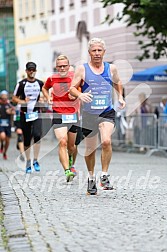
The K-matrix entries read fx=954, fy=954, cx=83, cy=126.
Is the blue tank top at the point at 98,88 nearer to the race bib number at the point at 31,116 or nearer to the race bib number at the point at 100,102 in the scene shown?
the race bib number at the point at 100,102

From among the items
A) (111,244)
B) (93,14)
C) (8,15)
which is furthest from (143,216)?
(8,15)

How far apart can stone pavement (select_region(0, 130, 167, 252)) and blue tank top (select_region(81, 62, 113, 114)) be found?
1012 millimetres

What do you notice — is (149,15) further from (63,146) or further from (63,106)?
(63,146)

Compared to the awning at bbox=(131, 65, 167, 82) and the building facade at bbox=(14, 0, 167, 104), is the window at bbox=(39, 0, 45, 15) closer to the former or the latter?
the building facade at bbox=(14, 0, 167, 104)

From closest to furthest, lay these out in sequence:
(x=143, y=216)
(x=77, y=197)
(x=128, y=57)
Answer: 1. (x=143, y=216)
2. (x=77, y=197)
3. (x=128, y=57)

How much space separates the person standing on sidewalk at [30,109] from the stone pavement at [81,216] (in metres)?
2.14

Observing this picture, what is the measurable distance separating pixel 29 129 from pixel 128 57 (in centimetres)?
1958

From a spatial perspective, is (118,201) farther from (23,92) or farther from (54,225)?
(23,92)

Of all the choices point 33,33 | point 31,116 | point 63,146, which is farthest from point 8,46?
point 63,146

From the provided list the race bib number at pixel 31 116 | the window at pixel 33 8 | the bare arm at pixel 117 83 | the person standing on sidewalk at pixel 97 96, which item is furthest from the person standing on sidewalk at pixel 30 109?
the window at pixel 33 8

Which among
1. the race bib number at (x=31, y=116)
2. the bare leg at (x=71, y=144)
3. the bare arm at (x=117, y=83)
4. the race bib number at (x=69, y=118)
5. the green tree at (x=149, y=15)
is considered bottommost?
the bare leg at (x=71, y=144)

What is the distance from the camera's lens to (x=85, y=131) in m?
11.0

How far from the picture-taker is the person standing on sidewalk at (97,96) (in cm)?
1078

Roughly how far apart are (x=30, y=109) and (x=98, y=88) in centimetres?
482
